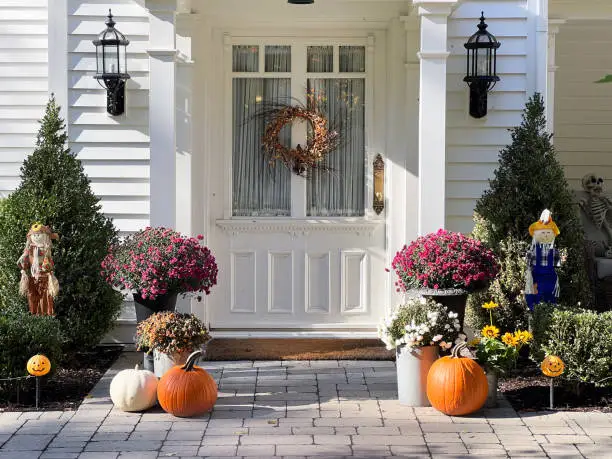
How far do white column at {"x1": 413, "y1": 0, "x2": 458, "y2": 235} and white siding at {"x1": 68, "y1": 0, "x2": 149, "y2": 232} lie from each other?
2.39 m

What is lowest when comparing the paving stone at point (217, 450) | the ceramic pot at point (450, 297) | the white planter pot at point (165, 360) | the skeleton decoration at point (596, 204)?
the paving stone at point (217, 450)

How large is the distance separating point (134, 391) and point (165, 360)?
47cm

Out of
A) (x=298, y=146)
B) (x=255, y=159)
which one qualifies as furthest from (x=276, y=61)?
(x=255, y=159)

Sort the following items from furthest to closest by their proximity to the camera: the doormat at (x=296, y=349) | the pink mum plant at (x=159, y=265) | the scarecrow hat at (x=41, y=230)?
the doormat at (x=296, y=349)
the scarecrow hat at (x=41, y=230)
the pink mum plant at (x=159, y=265)

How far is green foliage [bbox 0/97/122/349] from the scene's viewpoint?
7883mm

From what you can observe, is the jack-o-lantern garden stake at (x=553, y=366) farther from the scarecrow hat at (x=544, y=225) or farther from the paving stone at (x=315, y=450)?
the paving stone at (x=315, y=450)

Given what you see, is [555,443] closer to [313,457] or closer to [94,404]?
[313,457]

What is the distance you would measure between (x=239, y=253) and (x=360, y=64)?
2.07 m

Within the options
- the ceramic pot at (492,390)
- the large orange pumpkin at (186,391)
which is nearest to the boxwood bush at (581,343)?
the ceramic pot at (492,390)

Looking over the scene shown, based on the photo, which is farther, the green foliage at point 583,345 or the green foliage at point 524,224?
the green foliage at point 524,224

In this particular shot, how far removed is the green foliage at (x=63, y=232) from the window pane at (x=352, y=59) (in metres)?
2.73

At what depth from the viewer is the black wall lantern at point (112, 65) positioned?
8539 mm

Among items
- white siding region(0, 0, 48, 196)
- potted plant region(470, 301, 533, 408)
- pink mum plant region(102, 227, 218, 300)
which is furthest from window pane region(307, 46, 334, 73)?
potted plant region(470, 301, 533, 408)

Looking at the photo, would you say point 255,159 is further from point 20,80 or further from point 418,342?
point 418,342
